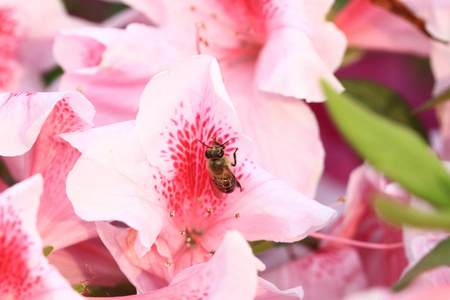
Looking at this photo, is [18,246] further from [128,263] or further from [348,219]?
[348,219]

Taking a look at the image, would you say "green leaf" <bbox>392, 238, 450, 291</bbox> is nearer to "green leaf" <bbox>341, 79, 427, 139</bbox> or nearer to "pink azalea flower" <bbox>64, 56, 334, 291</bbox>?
"pink azalea flower" <bbox>64, 56, 334, 291</bbox>

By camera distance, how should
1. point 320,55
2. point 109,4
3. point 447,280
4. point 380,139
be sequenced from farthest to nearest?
point 109,4
point 320,55
point 447,280
point 380,139

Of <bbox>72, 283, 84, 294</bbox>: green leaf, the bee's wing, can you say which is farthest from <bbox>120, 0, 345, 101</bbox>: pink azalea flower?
<bbox>72, 283, 84, 294</bbox>: green leaf

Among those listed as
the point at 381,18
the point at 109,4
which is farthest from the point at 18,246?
the point at 109,4

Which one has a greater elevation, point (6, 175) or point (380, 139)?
point (380, 139)

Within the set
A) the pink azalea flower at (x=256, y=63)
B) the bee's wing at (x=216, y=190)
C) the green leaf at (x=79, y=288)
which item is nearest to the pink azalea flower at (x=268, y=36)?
the pink azalea flower at (x=256, y=63)

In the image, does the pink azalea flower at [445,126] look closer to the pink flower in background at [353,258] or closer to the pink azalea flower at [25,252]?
the pink flower in background at [353,258]

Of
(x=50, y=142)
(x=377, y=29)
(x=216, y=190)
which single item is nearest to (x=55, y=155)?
(x=50, y=142)
